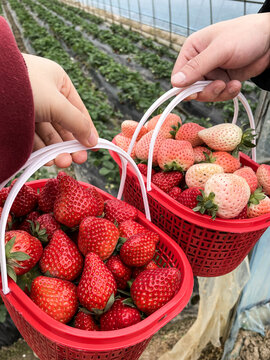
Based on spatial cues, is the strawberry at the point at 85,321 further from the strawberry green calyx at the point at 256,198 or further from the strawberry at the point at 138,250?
the strawberry green calyx at the point at 256,198

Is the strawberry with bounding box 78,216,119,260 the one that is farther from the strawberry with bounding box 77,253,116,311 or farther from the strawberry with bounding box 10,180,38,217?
the strawberry with bounding box 10,180,38,217

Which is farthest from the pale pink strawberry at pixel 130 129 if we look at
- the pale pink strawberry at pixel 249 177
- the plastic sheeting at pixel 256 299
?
the plastic sheeting at pixel 256 299

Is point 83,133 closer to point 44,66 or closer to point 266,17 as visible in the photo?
point 44,66

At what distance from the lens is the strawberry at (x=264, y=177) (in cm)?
122

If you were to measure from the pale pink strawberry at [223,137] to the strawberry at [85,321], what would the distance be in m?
0.80

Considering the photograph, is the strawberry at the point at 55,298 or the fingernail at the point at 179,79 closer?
the strawberry at the point at 55,298

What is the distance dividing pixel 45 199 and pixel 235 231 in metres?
0.67

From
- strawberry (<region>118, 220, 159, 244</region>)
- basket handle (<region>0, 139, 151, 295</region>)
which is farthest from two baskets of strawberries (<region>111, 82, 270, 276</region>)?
basket handle (<region>0, 139, 151, 295</region>)

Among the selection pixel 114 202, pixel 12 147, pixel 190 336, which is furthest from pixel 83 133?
pixel 190 336

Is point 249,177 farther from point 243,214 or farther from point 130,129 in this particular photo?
point 130,129

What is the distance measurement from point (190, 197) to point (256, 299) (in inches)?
56.9

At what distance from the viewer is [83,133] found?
0.78 metres

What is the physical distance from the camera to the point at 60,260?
3.07ft

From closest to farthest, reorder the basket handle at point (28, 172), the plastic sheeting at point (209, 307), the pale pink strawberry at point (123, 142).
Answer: the basket handle at point (28, 172)
the pale pink strawberry at point (123, 142)
the plastic sheeting at point (209, 307)
